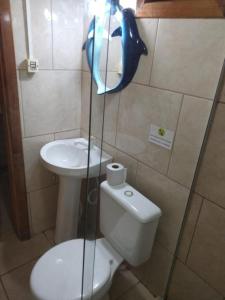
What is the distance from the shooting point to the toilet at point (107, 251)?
1108 mm

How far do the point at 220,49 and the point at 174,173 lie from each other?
0.60m

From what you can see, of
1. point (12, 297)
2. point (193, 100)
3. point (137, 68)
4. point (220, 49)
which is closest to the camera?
point (220, 49)

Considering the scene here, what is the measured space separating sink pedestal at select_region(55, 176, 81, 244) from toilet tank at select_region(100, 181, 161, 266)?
34 centimetres

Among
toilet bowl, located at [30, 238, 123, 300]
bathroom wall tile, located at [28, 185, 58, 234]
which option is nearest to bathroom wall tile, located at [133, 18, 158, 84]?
toilet bowl, located at [30, 238, 123, 300]

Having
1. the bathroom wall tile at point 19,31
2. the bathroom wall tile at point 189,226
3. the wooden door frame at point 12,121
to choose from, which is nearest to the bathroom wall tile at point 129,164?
the bathroom wall tile at point 189,226

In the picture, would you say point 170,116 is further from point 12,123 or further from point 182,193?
point 12,123

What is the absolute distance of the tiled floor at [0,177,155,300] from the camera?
4.90 feet

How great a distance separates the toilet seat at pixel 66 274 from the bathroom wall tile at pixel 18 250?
1.92 ft

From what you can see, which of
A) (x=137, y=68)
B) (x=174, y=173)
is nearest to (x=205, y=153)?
(x=174, y=173)

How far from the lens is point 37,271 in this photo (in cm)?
117

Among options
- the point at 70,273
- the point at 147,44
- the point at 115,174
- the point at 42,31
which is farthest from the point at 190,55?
the point at 70,273

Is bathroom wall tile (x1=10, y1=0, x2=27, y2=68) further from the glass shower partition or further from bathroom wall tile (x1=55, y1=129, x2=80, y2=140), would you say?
bathroom wall tile (x1=55, y1=129, x2=80, y2=140)

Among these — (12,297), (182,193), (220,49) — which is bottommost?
(12,297)

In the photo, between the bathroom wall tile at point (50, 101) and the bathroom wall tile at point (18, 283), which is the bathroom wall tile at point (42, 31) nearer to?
the bathroom wall tile at point (50, 101)
